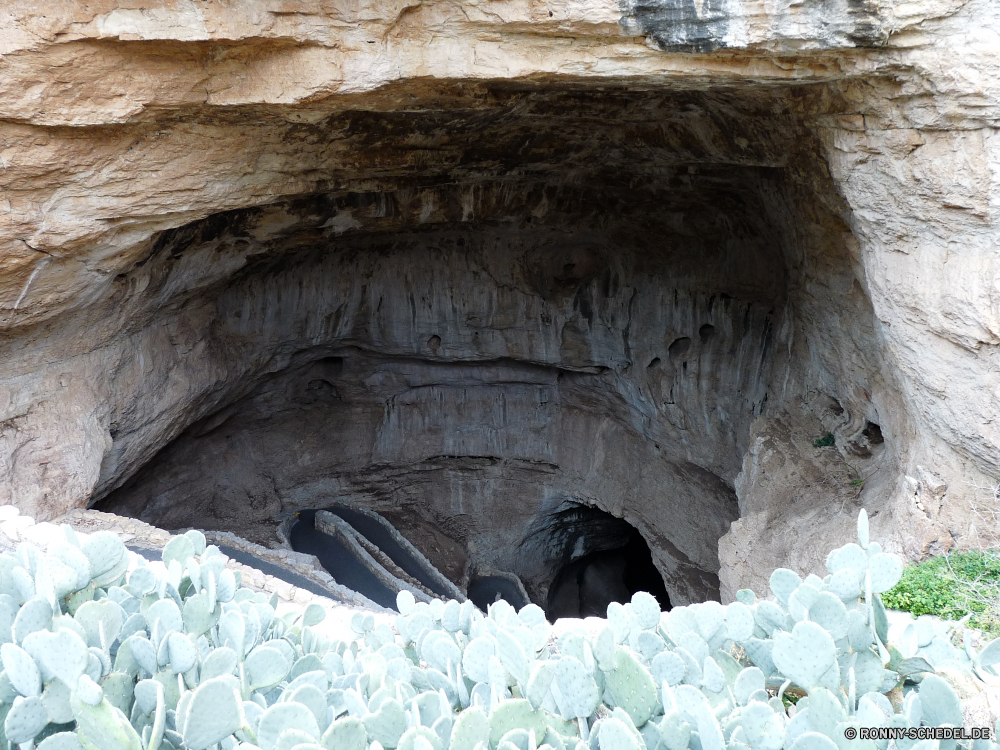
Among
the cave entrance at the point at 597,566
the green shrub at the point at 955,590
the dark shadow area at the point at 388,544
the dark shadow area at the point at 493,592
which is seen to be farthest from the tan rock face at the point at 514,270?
the dark shadow area at the point at 388,544

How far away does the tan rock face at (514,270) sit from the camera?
544 centimetres

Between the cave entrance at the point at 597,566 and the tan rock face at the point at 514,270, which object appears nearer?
the tan rock face at the point at 514,270

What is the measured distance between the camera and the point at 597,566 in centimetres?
1827

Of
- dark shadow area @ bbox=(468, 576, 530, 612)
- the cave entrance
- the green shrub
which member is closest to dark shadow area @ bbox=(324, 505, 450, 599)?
dark shadow area @ bbox=(468, 576, 530, 612)

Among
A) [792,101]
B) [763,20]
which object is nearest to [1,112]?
[763,20]

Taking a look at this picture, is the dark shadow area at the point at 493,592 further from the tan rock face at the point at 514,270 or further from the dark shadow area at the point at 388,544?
the dark shadow area at the point at 388,544

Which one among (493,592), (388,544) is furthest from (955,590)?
(493,592)

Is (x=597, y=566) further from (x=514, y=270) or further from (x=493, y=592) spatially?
(x=514, y=270)

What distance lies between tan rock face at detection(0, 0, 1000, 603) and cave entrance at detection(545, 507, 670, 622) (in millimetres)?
542

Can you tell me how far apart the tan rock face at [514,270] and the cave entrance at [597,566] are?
0.54 m

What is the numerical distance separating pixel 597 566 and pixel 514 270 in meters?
8.73

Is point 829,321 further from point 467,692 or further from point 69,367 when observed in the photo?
point 69,367

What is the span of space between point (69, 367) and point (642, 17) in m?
8.56

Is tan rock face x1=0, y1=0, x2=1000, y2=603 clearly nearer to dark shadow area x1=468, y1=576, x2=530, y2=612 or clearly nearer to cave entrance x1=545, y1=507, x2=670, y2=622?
cave entrance x1=545, y1=507, x2=670, y2=622
